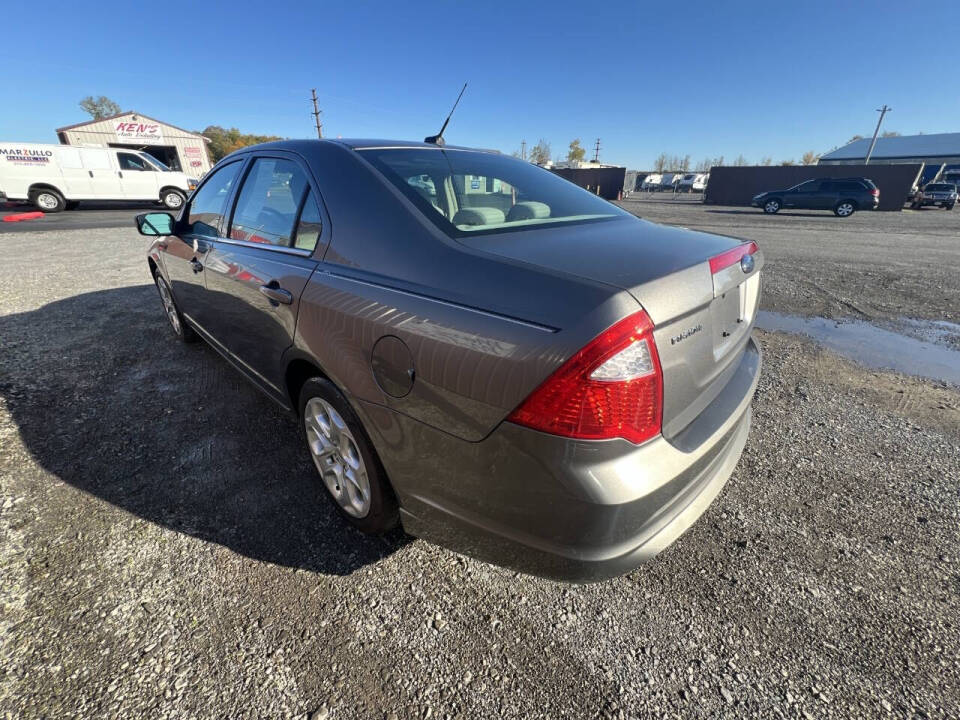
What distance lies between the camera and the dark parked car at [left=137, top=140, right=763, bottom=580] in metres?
1.21

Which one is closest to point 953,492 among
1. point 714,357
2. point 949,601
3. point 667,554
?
→ point 949,601

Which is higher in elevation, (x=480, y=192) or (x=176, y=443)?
(x=480, y=192)

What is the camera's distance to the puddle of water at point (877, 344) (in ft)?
12.6

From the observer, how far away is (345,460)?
2.02 m

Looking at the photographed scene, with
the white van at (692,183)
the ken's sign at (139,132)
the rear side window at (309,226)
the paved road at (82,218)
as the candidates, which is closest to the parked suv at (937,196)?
the white van at (692,183)

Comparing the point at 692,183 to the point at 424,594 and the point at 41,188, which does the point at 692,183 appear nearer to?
the point at 41,188

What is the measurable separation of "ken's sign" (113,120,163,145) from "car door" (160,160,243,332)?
34598 mm

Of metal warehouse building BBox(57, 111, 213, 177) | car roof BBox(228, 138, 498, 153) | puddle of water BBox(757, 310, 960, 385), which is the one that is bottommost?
puddle of water BBox(757, 310, 960, 385)

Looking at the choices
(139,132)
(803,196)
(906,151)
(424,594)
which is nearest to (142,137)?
(139,132)

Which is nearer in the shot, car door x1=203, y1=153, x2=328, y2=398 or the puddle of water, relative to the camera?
car door x1=203, y1=153, x2=328, y2=398

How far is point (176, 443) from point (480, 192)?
2.39 metres

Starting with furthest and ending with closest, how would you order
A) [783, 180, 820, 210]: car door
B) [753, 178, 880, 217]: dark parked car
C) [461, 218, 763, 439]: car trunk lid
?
[783, 180, 820, 210]: car door < [753, 178, 880, 217]: dark parked car < [461, 218, 763, 439]: car trunk lid

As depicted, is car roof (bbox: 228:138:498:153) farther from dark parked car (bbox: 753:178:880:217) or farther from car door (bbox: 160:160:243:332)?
dark parked car (bbox: 753:178:880:217)

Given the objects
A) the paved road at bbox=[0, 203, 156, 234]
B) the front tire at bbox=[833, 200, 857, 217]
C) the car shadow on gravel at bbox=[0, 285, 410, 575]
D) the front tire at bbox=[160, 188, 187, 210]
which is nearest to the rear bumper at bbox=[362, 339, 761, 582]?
the car shadow on gravel at bbox=[0, 285, 410, 575]
